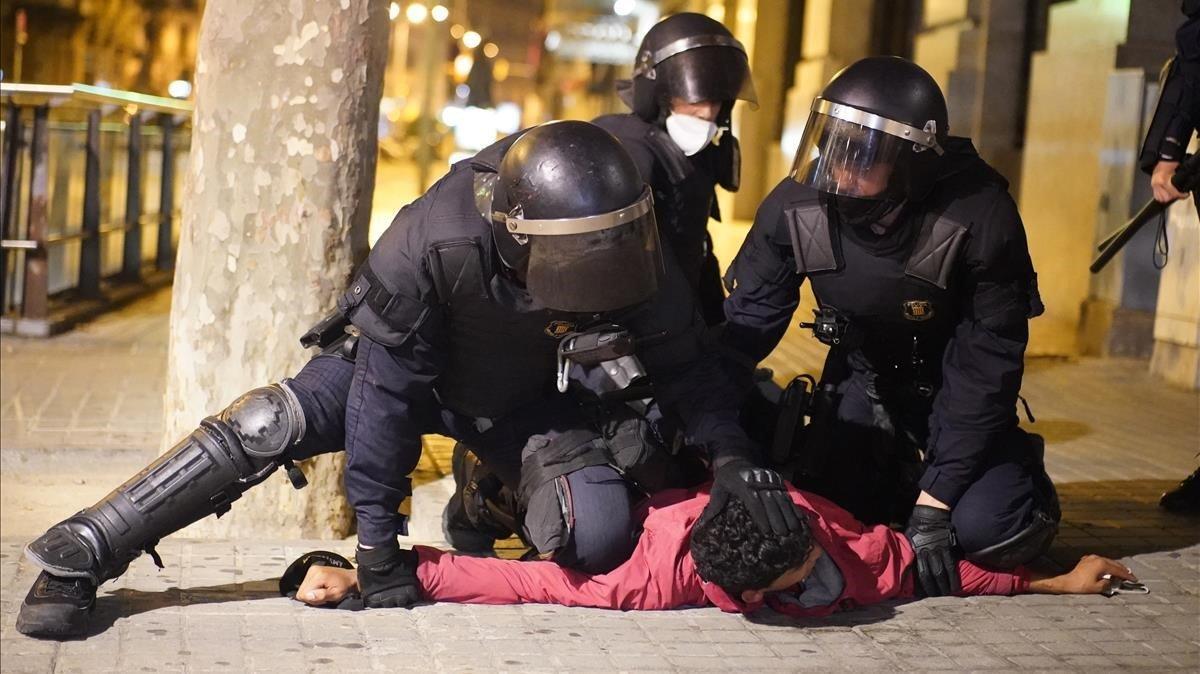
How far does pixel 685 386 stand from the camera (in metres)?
3.86

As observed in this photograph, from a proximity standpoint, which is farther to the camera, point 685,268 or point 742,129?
point 742,129

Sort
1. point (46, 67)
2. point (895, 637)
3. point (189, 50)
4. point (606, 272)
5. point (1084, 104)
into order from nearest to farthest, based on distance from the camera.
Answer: point (606, 272) < point (895, 637) < point (1084, 104) < point (46, 67) < point (189, 50)

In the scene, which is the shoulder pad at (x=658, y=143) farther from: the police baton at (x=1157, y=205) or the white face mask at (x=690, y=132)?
the police baton at (x=1157, y=205)

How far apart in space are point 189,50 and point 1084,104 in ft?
130

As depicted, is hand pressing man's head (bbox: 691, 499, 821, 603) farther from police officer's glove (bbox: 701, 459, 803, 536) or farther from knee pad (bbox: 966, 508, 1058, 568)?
knee pad (bbox: 966, 508, 1058, 568)

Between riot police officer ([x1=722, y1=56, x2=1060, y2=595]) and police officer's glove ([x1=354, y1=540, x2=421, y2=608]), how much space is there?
1156mm

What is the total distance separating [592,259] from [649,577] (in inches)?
35.5

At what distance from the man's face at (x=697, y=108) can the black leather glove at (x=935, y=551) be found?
159 centimetres

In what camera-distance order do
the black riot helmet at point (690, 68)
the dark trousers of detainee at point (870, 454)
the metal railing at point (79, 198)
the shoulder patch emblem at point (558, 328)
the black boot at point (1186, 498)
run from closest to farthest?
the shoulder patch emblem at point (558, 328) → the dark trousers of detainee at point (870, 454) → the black riot helmet at point (690, 68) → the black boot at point (1186, 498) → the metal railing at point (79, 198)

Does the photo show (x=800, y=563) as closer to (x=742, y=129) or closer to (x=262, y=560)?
(x=262, y=560)

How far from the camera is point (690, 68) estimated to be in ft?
16.2


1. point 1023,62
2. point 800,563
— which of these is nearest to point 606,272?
point 800,563

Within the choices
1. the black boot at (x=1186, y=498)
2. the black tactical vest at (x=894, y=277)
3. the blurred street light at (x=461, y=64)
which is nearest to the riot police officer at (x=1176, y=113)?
the black boot at (x=1186, y=498)

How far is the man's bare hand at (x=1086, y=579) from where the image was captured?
4078mm
